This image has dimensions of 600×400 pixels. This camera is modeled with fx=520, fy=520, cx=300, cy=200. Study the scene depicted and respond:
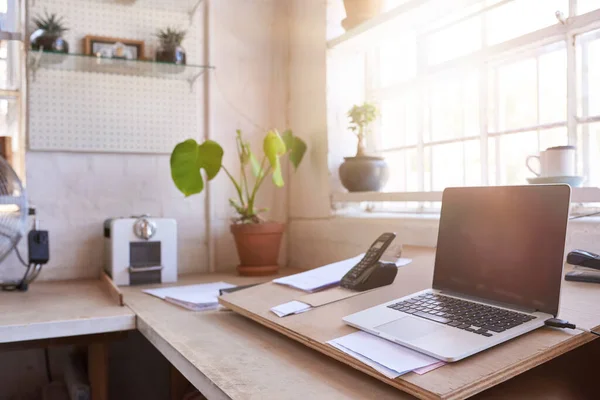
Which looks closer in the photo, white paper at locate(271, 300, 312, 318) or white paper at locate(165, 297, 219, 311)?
white paper at locate(271, 300, 312, 318)

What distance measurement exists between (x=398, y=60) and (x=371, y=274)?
1243 mm

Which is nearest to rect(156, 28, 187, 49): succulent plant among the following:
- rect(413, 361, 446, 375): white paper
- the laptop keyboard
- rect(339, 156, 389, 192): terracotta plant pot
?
rect(339, 156, 389, 192): terracotta plant pot

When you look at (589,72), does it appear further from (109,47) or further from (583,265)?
(109,47)

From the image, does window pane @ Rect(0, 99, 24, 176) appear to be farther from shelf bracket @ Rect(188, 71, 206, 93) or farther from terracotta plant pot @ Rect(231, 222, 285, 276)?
terracotta plant pot @ Rect(231, 222, 285, 276)

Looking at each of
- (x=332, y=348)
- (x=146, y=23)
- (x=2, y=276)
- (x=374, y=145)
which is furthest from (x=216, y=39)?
(x=332, y=348)

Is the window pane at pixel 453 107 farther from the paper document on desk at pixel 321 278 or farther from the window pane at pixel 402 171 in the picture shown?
the paper document on desk at pixel 321 278

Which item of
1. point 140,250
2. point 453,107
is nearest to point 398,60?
point 453,107

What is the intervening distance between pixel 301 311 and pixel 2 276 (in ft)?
4.60

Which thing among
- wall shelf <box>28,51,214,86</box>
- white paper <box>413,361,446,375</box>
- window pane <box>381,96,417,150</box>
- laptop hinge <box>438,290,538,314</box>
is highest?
wall shelf <box>28,51,214,86</box>

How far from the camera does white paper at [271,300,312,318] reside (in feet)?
3.49

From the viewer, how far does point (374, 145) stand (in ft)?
7.25

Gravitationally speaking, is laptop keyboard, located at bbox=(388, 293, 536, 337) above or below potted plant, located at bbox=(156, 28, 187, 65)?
below

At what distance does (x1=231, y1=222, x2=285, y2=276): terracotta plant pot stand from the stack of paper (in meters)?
0.25

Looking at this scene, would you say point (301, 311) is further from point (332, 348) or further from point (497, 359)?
point (497, 359)
